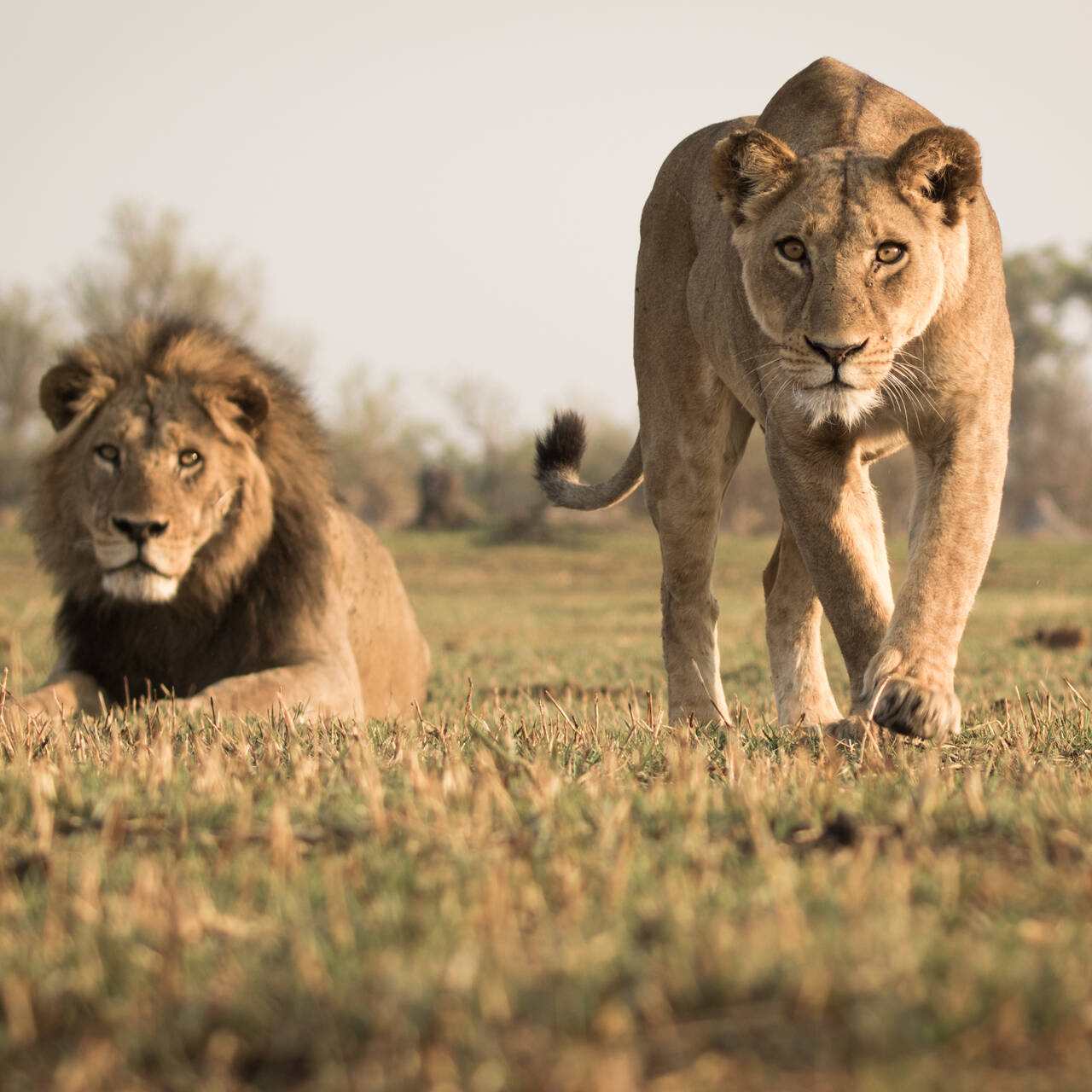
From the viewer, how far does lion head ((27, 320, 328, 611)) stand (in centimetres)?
458

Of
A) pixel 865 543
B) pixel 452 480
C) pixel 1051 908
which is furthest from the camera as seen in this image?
pixel 452 480

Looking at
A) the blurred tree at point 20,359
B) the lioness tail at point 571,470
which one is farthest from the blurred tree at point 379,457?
the lioness tail at point 571,470

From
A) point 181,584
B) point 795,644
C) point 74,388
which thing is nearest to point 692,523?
point 795,644

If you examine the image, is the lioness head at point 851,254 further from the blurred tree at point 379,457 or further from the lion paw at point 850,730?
the blurred tree at point 379,457

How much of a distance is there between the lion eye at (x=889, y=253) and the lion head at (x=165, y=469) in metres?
2.45

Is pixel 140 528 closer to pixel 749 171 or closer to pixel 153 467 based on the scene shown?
pixel 153 467

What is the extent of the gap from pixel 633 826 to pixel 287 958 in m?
0.67

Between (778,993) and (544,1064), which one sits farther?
(778,993)

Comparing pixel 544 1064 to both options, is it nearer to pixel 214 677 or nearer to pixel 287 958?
pixel 287 958

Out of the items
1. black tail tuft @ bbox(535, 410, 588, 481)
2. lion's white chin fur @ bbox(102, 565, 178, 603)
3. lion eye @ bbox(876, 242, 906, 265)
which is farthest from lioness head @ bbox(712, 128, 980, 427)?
lion's white chin fur @ bbox(102, 565, 178, 603)

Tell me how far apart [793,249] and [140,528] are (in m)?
2.36

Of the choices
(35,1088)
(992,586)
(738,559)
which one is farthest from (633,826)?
(738,559)

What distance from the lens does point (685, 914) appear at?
1.49 metres

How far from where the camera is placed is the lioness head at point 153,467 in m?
4.57
